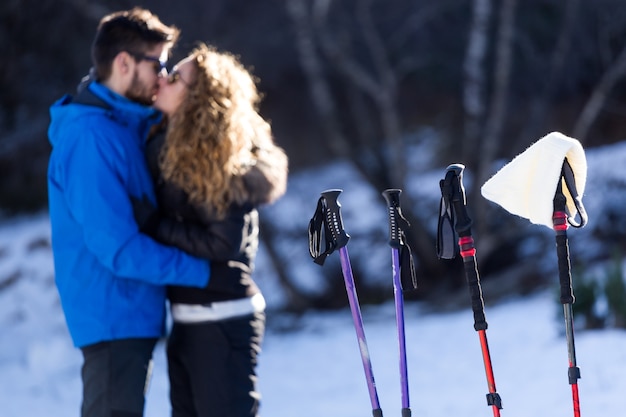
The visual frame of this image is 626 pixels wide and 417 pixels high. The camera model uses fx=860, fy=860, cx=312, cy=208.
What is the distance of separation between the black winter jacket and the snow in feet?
7.78

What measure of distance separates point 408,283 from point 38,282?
7848mm

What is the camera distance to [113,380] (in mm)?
3000

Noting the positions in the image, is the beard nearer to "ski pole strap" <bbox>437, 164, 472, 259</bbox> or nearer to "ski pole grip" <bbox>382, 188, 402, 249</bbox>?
"ski pole grip" <bbox>382, 188, 402, 249</bbox>

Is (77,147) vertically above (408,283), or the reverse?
(77,147)

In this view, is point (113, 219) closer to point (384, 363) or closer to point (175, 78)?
point (175, 78)

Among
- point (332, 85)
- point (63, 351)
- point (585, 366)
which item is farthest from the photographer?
point (332, 85)

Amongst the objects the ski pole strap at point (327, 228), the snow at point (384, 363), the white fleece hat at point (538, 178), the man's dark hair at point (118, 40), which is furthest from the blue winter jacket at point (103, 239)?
the snow at point (384, 363)

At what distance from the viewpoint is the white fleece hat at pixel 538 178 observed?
262 centimetres

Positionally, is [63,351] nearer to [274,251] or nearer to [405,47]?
[274,251]

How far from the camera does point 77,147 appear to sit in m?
3.07

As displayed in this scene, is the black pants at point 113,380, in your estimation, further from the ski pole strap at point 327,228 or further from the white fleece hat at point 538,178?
the white fleece hat at point 538,178

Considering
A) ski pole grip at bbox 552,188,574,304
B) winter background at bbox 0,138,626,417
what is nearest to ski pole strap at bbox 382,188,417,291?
ski pole grip at bbox 552,188,574,304

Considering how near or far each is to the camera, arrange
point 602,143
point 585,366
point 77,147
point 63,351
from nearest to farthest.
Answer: point 77,147 → point 585,366 → point 63,351 → point 602,143

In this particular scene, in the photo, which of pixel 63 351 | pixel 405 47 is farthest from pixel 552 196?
pixel 405 47
